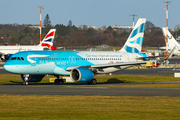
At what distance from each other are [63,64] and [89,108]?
21044 mm

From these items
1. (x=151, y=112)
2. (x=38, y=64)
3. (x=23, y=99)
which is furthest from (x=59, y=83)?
(x=151, y=112)

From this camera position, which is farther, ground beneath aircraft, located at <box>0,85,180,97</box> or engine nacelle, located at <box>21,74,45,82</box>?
engine nacelle, located at <box>21,74,45,82</box>

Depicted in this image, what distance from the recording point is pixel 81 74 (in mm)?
38719

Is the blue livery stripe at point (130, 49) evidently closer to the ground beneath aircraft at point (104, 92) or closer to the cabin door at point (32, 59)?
the cabin door at point (32, 59)

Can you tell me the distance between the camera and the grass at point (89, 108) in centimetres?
1725

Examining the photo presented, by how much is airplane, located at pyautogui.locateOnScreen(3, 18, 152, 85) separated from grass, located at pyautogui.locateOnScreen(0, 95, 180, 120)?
1452cm

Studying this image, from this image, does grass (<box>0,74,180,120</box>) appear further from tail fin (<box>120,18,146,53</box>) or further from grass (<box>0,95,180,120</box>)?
tail fin (<box>120,18,146,53</box>)

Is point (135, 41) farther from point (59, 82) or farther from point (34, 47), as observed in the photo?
point (34, 47)

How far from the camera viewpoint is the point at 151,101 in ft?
76.4

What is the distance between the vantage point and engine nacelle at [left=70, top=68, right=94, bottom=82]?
38.8m

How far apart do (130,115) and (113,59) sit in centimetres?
2817

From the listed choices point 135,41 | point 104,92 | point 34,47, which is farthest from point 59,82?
point 34,47

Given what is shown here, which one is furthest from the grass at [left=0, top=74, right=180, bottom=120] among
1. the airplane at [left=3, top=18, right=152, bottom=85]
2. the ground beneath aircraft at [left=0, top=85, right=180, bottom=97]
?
the airplane at [left=3, top=18, right=152, bottom=85]

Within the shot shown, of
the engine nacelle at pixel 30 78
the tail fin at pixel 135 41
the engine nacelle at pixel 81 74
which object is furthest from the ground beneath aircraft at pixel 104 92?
the tail fin at pixel 135 41
